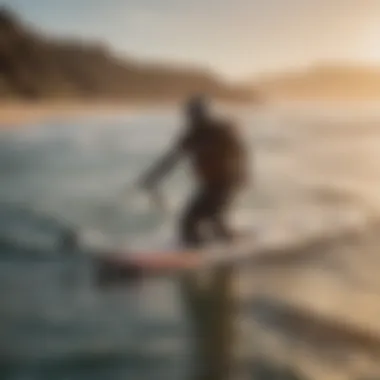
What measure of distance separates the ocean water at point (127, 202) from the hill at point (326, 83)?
25 mm

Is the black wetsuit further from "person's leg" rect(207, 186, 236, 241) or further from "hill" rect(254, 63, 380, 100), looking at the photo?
"hill" rect(254, 63, 380, 100)

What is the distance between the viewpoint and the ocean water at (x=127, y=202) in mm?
1104

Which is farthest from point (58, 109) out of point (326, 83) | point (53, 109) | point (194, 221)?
point (326, 83)

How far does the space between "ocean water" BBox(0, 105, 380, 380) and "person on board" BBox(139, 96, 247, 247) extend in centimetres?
2

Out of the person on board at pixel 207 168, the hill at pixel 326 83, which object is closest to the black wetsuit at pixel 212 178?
the person on board at pixel 207 168

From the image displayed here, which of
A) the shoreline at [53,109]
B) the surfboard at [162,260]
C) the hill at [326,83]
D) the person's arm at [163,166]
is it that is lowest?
the surfboard at [162,260]

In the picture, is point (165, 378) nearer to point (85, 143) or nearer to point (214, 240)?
point (214, 240)

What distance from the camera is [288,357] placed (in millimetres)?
1097

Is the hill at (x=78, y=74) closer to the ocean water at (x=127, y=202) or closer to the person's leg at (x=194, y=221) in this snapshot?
the ocean water at (x=127, y=202)

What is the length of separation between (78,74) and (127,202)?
0.23 metres

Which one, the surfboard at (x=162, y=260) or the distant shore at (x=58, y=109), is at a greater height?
the distant shore at (x=58, y=109)

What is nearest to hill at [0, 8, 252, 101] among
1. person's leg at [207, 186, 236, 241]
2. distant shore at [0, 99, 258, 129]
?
distant shore at [0, 99, 258, 129]

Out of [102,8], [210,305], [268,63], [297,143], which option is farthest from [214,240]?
[102,8]

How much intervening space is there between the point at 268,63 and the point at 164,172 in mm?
261
